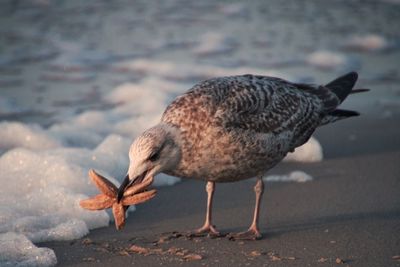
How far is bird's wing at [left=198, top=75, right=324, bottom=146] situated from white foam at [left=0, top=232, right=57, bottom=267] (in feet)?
4.81

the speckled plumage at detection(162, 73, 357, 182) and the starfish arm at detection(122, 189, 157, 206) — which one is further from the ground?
the speckled plumage at detection(162, 73, 357, 182)

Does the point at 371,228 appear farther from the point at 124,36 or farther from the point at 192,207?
the point at 124,36

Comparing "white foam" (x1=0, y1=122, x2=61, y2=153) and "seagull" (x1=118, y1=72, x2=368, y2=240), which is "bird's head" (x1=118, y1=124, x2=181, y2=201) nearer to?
"seagull" (x1=118, y1=72, x2=368, y2=240)

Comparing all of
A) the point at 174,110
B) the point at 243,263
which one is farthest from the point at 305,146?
the point at 243,263

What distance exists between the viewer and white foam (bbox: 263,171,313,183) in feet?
23.7

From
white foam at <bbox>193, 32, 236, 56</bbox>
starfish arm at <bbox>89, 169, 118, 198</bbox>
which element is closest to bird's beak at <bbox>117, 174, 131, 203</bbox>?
starfish arm at <bbox>89, 169, 118, 198</bbox>

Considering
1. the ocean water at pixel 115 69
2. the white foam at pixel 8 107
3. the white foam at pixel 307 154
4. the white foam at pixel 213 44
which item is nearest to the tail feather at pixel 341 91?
the ocean water at pixel 115 69

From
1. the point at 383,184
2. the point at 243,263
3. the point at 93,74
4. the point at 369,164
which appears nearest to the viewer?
the point at 243,263

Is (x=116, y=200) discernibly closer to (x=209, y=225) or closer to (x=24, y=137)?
(x=209, y=225)

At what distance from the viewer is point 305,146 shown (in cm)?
793

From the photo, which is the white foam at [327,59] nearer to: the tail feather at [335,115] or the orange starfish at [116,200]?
the tail feather at [335,115]

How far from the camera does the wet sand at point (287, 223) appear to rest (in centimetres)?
530

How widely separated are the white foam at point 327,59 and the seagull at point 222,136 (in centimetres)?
531

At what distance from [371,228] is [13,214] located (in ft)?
8.50
